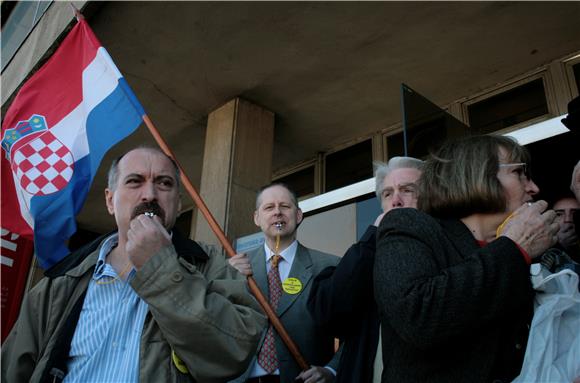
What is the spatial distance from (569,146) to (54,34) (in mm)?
5619

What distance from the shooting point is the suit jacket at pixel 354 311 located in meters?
2.23

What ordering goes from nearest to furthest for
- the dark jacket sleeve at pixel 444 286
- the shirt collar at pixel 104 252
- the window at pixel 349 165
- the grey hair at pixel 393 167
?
the dark jacket sleeve at pixel 444 286 → the shirt collar at pixel 104 252 → the grey hair at pixel 393 167 → the window at pixel 349 165

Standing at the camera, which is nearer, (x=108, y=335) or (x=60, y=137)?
(x=108, y=335)

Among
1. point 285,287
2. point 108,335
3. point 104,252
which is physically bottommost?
point 108,335

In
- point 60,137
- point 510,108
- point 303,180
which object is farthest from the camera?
point 303,180

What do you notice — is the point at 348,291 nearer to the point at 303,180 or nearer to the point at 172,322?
the point at 172,322

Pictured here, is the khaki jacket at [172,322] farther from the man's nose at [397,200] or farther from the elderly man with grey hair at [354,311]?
the man's nose at [397,200]

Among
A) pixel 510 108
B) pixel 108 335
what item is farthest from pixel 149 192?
pixel 510 108

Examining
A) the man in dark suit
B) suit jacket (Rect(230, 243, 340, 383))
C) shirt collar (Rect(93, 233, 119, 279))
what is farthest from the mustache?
suit jacket (Rect(230, 243, 340, 383))

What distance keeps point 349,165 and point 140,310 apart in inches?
230

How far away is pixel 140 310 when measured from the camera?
1.99 metres

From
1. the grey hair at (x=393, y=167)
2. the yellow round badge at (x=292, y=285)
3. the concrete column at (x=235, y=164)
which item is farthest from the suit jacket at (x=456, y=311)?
the concrete column at (x=235, y=164)

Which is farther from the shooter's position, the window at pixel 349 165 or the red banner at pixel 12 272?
the window at pixel 349 165

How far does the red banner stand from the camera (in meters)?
6.63
